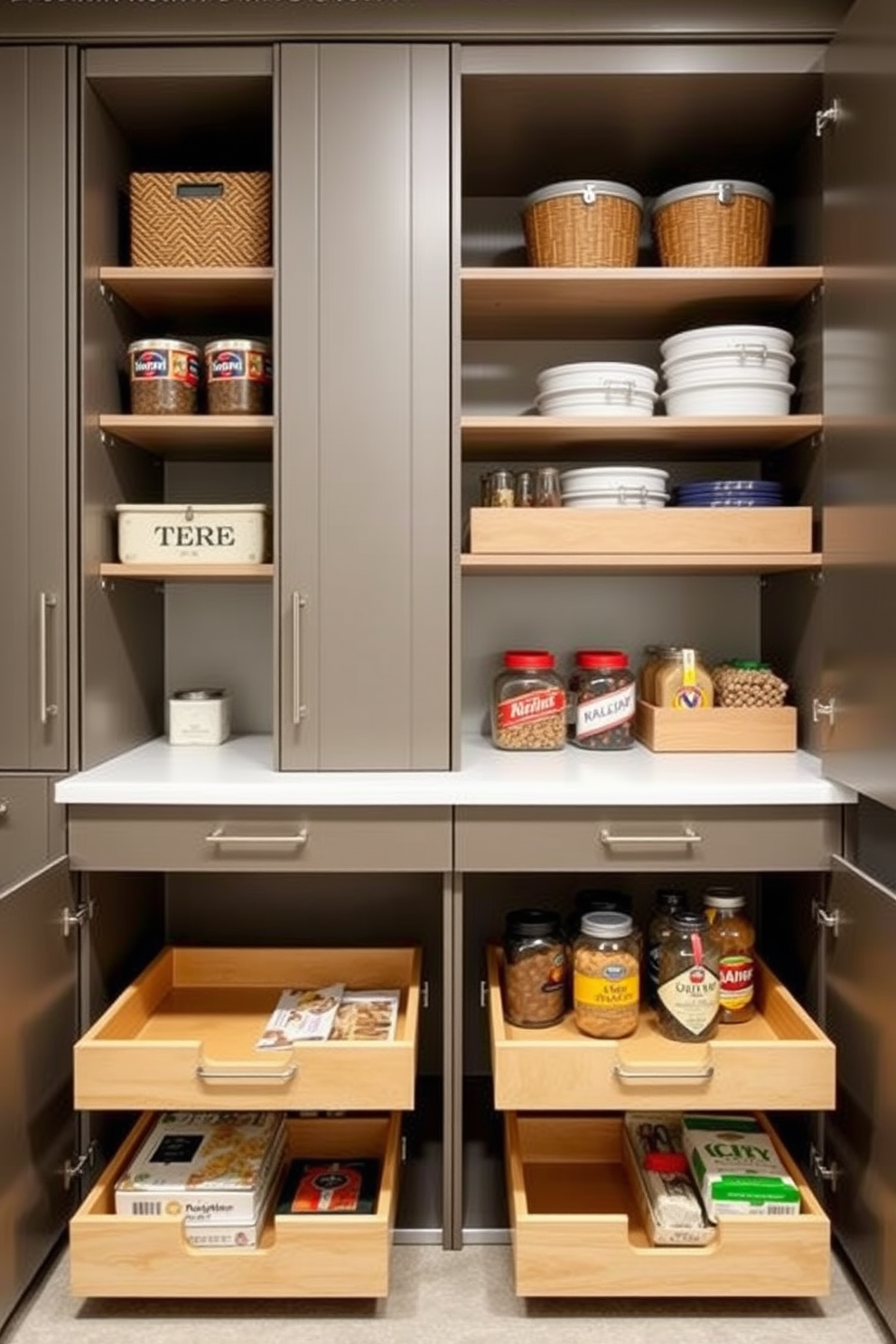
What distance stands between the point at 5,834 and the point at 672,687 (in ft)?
4.22

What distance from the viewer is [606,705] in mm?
1907

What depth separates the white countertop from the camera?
155 centimetres

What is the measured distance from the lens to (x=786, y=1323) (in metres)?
1.46

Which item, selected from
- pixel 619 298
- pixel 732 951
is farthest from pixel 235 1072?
pixel 619 298

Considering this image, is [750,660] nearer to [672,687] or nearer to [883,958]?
[672,687]

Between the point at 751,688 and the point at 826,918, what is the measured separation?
48 cm

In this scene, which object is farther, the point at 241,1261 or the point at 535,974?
the point at 535,974

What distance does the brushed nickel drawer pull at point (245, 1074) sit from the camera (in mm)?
1448

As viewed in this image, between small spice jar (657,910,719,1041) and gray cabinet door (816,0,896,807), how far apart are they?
36 centimetres

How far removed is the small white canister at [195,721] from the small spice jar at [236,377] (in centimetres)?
59

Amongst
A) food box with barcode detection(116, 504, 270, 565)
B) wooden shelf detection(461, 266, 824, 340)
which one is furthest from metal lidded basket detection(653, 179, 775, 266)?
food box with barcode detection(116, 504, 270, 565)

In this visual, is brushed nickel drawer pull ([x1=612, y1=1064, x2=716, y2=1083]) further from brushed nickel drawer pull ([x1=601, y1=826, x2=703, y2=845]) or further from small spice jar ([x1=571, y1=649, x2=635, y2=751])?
small spice jar ([x1=571, y1=649, x2=635, y2=751])

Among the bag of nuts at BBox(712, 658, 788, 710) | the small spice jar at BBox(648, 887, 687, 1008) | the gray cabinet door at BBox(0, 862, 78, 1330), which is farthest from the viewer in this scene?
the bag of nuts at BBox(712, 658, 788, 710)

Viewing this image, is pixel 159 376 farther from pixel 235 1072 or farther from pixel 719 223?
pixel 235 1072
